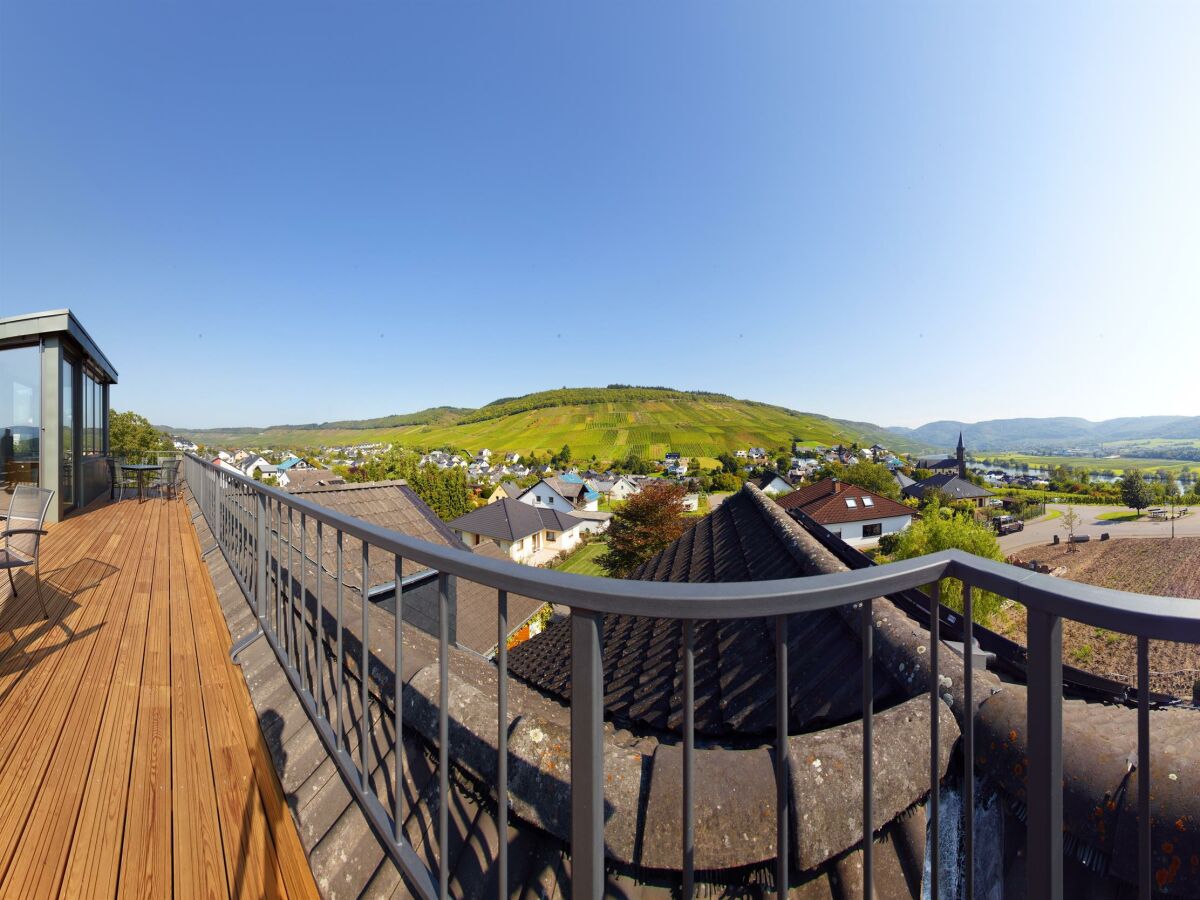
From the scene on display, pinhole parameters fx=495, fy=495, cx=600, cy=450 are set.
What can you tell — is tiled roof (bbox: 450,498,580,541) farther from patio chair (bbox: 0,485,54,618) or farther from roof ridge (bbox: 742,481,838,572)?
patio chair (bbox: 0,485,54,618)

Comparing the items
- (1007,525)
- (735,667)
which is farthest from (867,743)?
(1007,525)

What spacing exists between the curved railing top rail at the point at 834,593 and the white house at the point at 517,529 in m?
31.6

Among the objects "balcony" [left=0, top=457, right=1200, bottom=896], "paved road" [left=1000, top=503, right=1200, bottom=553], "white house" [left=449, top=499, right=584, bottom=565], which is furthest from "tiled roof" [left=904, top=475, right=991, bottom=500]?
"balcony" [left=0, top=457, right=1200, bottom=896]

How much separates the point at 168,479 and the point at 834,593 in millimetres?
15143

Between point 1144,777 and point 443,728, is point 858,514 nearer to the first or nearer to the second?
point 1144,777

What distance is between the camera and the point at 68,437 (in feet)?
28.2

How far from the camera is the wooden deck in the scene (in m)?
1.61

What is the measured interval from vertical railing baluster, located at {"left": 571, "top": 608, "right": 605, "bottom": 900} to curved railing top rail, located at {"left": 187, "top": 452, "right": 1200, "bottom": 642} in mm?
70

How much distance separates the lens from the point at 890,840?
1.31 metres

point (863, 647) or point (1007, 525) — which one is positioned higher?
point (863, 647)

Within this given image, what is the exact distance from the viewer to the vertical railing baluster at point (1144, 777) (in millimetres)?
674

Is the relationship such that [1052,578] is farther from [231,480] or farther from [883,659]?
[231,480]

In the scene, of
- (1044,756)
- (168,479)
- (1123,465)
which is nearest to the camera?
(1044,756)

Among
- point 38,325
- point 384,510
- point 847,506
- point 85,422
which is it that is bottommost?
point 847,506
